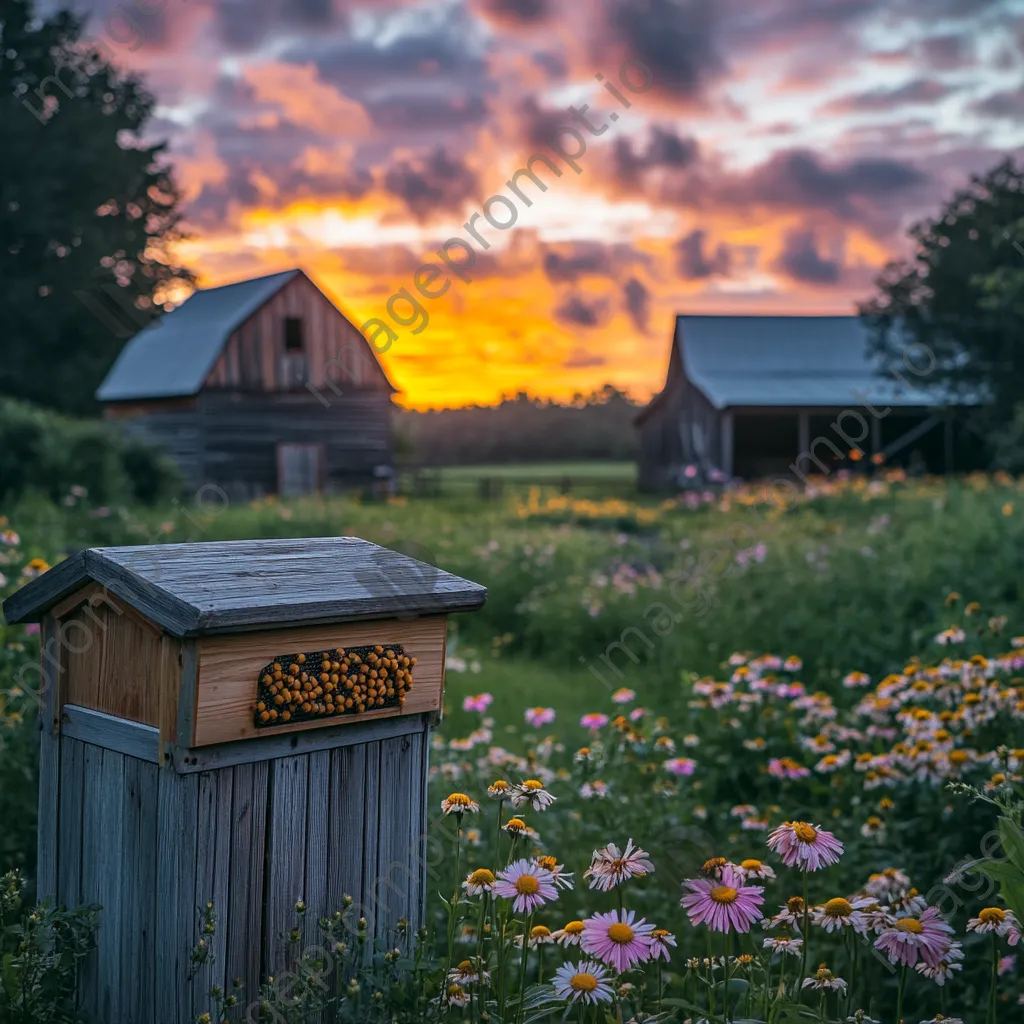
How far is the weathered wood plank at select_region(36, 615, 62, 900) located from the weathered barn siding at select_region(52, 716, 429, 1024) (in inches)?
0.7

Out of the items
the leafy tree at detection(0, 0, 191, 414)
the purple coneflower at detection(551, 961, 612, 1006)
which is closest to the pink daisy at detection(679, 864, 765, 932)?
the purple coneflower at detection(551, 961, 612, 1006)

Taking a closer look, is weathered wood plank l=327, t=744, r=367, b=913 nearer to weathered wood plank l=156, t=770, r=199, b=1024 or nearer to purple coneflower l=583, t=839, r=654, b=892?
weathered wood plank l=156, t=770, r=199, b=1024

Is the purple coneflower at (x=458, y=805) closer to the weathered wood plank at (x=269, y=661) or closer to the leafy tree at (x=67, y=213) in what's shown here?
the weathered wood plank at (x=269, y=661)

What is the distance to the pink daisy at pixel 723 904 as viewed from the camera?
7.41 ft

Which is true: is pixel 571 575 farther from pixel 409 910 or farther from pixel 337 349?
pixel 337 349

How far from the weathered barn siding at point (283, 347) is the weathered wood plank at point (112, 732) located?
19459 mm

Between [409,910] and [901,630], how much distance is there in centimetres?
445

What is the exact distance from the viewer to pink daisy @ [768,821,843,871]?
2.36 meters

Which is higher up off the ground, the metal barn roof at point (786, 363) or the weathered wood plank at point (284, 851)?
the metal barn roof at point (786, 363)

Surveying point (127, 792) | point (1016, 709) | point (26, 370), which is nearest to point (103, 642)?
point (127, 792)

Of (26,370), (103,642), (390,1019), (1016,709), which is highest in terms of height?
(26,370)

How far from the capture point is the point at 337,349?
74.2 feet

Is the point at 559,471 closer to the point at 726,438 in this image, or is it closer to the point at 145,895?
the point at 726,438

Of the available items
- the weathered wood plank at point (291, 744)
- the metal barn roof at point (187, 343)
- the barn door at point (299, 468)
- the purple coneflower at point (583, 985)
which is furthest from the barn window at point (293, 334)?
the purple coneflower at point (583, 985)
